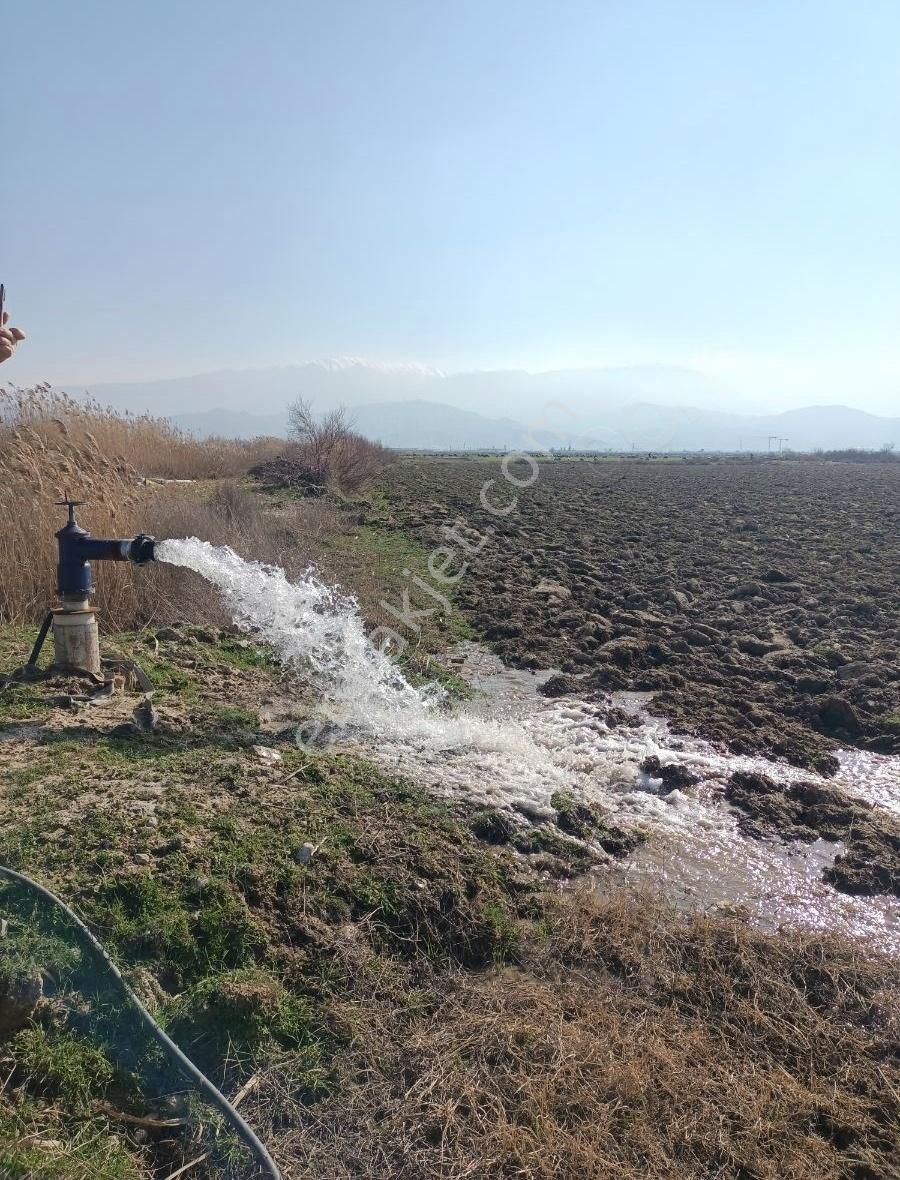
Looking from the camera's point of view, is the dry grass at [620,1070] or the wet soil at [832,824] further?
the wet soil at [832,824]

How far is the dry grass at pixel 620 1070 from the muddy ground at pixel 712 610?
106 inches

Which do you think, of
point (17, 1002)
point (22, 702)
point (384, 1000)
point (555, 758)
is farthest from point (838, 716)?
point (17, 1002)

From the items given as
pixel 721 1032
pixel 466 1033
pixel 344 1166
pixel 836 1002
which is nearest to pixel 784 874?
pixel 836 1002

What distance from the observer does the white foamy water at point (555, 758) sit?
4008 mm

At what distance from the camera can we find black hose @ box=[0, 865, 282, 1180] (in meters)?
2.19

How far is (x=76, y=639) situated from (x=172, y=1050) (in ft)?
9.95

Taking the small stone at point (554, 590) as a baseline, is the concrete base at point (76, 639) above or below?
above

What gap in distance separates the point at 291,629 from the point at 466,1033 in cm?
446

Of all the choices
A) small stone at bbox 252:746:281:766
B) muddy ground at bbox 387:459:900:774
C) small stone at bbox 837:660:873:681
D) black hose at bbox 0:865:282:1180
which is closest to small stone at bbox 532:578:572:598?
muddy ground at bbox 387:459:900:774

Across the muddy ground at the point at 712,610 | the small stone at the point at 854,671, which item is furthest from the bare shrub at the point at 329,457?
the small stone at the point at 854,671

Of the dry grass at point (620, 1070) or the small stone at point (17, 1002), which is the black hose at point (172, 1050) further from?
the small stone at point (17, 1002)

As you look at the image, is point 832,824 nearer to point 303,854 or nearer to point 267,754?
point 303,854

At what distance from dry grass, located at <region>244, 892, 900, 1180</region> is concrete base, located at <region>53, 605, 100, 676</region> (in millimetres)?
2739

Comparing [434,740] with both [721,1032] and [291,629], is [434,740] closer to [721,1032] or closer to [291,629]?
[291,629]
